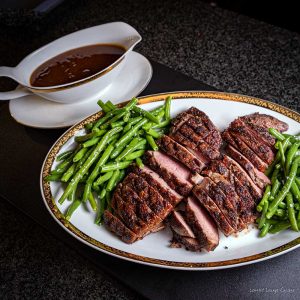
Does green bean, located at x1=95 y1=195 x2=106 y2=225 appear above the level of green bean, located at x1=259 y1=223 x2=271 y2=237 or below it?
below

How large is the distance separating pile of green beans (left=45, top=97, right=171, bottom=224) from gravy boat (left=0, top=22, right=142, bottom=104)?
0.19m

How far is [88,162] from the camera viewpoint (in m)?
1.96

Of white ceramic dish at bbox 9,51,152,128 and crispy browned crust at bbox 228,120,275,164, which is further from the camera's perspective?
white ceramic dish at bbox 9,51,152,128

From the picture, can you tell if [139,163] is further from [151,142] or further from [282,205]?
[282,205]

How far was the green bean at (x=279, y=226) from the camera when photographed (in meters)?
1.70

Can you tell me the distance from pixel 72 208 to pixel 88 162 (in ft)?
0.79

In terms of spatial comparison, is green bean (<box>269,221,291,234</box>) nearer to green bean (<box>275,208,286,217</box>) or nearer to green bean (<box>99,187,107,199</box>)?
green bean (<box>275,208,286,217</box>)

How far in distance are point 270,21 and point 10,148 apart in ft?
8.57

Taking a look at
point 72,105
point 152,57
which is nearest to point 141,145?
point 72,105

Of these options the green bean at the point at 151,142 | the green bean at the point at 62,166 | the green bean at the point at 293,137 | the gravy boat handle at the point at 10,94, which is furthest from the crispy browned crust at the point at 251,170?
the gravy boat handle at the point at 10,94

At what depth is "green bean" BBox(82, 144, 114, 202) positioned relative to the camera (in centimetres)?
189

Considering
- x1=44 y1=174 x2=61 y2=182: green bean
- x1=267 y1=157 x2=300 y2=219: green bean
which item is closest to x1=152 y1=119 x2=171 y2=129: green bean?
x1=44 y1=174 x2=61 y2=182: green bean

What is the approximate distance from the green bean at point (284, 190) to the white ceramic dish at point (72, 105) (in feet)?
3.30

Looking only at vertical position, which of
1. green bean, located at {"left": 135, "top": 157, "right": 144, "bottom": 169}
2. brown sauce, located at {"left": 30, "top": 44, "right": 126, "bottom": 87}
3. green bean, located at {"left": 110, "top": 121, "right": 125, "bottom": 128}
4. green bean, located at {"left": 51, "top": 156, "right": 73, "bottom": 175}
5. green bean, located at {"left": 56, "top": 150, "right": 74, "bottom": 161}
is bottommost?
green bean, located at {"left": 51, "top": 156, "right": 73, "bottom": 175}
